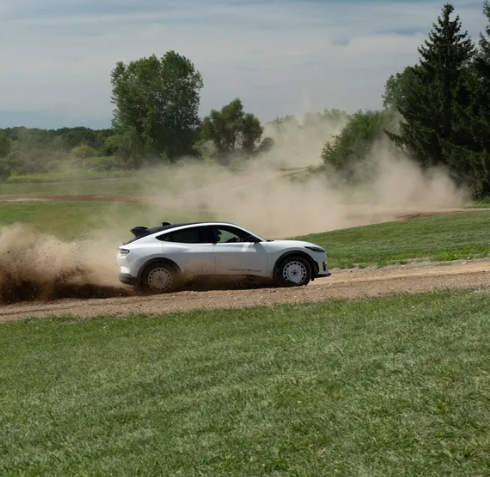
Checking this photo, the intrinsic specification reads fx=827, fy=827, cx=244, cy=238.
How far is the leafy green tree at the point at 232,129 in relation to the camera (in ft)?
274

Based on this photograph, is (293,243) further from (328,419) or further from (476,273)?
(328,419)

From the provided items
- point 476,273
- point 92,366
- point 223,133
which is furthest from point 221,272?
point 223,133

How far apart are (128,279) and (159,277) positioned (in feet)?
2.10

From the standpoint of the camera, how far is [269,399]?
24.1 feet

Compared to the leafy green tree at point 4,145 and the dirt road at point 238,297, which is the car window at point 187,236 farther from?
the leafy green tree at point 4,145

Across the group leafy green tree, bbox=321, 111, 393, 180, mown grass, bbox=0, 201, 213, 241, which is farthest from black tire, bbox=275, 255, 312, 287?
leafy green tree, bbox=321, 111, 393, 180

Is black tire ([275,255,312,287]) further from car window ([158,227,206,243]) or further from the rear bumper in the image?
the rear bumper

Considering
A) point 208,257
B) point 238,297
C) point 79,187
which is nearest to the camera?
point 238,297

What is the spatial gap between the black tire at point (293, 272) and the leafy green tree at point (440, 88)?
33.1 metres

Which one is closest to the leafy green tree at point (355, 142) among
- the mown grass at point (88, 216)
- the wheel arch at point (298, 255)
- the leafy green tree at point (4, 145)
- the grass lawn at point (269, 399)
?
the mown grass at point (88, 216)

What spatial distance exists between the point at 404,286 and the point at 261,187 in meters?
39.1

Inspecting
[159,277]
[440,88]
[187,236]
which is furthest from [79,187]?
[159,277]

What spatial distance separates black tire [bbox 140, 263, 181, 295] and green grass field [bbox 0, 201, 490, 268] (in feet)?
23.8

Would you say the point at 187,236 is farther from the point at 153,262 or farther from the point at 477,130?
the point at 477,130
